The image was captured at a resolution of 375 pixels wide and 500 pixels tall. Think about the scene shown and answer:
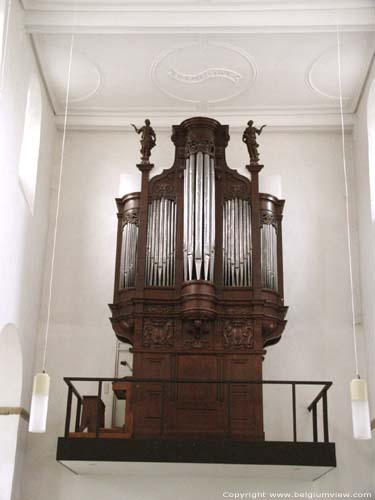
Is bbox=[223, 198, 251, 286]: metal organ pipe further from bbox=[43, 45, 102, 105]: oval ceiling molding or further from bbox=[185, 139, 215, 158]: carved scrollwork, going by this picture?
bbox=[43, 45, 102, 105]: oval ceiling molding

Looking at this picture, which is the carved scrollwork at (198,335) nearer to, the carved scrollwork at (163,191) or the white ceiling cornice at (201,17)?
the carved scrollwork at (163,191)

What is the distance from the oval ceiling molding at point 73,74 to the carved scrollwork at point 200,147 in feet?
8.18

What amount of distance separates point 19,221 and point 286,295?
5099 millimetres

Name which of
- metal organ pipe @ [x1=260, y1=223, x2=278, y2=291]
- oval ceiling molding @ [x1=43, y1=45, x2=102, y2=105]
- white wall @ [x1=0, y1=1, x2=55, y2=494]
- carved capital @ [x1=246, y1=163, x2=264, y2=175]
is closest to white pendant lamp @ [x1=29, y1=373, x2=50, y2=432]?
white wall @ [x1=0, y1=1, x2=55, y2=494]

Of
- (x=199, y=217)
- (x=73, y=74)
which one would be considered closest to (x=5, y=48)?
(x=73, y=74)

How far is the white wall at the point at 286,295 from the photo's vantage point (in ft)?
42.9

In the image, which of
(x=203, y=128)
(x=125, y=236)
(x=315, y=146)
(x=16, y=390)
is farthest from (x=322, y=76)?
(x=16, y=390)

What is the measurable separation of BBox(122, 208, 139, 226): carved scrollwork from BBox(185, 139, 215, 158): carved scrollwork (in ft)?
4.39

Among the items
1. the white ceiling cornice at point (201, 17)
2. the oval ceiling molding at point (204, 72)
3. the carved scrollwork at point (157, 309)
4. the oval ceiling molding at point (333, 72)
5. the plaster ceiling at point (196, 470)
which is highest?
the oval ceiling molding at point (204, 72)

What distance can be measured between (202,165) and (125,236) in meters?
1.80

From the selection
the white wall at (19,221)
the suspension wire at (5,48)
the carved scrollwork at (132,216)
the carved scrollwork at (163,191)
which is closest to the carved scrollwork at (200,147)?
the carved scrollwork at (163,191)

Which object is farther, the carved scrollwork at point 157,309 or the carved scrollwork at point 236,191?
the carved scrollwork at point 236,191

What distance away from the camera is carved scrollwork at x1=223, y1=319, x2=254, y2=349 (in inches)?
484

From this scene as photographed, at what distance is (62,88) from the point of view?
48.9ft
